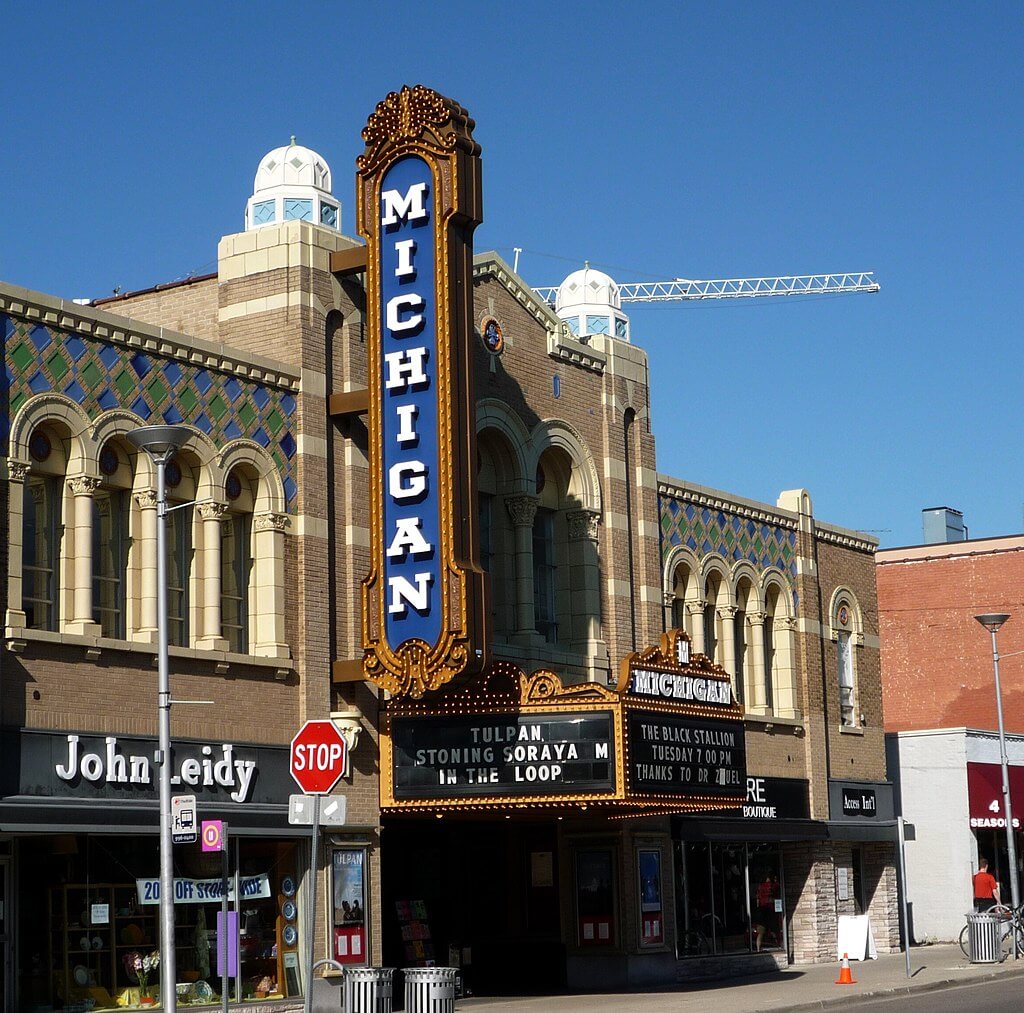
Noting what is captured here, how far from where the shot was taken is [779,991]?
2961 centimetres

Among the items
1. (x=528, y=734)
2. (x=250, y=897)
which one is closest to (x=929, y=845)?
(x=528, y=734)

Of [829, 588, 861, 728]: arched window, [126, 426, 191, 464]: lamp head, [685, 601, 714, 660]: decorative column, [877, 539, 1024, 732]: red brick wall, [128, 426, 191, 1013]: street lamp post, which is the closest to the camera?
[128, 426, 191, 1013]: street lamp post

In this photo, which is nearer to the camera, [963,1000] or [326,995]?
[326,995]

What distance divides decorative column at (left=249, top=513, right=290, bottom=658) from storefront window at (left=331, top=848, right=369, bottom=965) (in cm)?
327

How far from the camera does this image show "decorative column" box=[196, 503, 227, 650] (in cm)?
2442

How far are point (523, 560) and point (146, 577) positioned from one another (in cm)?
841

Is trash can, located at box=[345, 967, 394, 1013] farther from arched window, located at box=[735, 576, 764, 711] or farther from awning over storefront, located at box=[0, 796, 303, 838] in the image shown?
arched window, located at box=[735, 576, 764, 711]

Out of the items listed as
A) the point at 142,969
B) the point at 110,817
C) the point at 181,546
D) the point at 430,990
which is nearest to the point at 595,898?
the point at 430,990

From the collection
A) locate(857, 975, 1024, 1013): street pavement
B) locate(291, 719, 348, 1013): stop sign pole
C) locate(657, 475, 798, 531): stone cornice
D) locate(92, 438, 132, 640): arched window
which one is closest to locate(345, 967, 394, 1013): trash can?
locate(291, 719, 348, 1013): stop sign pole

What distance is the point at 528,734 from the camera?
1021 inches

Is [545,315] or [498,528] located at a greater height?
[545,315]

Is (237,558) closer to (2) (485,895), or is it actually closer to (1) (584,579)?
(1) (584,579)

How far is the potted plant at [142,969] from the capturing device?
2302 centimetres

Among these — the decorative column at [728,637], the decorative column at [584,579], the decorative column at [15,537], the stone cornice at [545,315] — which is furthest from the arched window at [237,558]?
the decorative column at [728,637]
